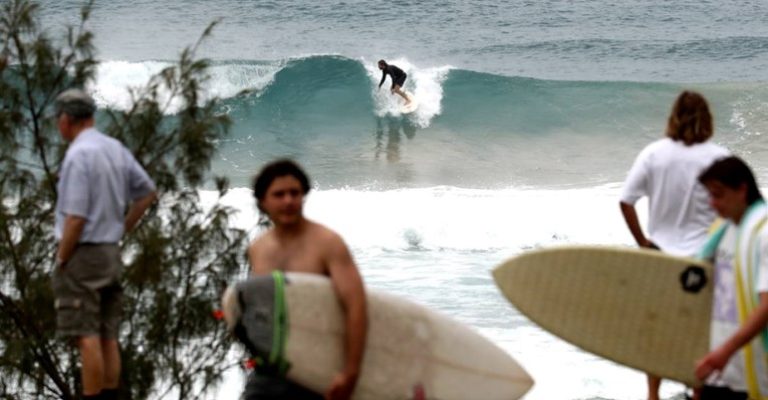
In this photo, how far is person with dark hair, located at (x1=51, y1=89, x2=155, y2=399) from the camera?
575 cm

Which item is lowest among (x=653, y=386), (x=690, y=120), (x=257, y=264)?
(x=653, y=386)

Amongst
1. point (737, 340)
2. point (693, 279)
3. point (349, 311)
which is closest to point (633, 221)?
point (693, 279)

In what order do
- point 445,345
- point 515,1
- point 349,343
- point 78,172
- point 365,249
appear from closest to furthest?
1. point 349,343
2. point 445,345
3. point 78,172
4. point 365,249
5. point 515,1

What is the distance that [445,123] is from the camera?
2575 centimetres

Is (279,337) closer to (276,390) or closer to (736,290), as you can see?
(276,390)

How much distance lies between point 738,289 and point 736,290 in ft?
0.04

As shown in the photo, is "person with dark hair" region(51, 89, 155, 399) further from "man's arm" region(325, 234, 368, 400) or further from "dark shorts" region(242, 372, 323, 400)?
"man's arm" region(325, 234, 368, 400)

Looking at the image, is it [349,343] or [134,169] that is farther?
[134,169]

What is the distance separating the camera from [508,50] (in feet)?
113

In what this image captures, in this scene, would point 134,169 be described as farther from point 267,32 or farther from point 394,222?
point 267,32

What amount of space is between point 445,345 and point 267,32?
30894mm

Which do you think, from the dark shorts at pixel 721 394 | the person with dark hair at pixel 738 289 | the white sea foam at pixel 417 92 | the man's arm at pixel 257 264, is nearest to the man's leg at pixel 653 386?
the dark shorts at pixel 721 394

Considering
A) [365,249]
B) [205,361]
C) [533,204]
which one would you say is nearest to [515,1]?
[533,204]

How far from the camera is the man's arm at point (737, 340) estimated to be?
4.75m
